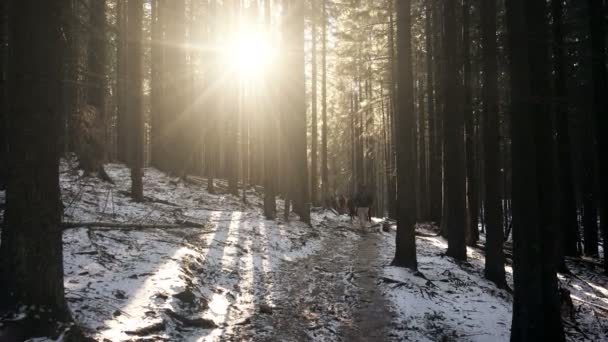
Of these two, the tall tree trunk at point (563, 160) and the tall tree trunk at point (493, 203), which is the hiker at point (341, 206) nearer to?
the tall tree trunk at point (563, 160)

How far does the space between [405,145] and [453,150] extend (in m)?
2.98

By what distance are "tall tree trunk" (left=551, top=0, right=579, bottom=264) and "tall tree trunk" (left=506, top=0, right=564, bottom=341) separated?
10832mm

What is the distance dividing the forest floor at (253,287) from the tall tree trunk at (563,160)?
3.43m

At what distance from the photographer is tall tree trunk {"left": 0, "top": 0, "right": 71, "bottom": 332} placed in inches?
189

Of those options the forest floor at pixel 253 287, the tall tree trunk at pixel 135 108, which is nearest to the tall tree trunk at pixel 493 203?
the forest floor at pixel 253 287

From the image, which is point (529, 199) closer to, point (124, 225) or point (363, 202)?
point (124, 225)

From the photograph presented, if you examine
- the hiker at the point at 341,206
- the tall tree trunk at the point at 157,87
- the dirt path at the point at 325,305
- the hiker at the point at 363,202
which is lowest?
the dirt path at the point at 325,305

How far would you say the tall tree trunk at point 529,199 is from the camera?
630cm

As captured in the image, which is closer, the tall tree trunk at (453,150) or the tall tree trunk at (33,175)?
the tall tree trunk at (33,175)

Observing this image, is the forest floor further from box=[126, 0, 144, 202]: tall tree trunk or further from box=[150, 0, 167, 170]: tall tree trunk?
box=[150, 0, 167, 170]: tall tree trunk

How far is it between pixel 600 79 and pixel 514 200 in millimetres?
11805

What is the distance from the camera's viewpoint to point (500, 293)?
10.8 meters

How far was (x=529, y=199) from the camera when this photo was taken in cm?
638

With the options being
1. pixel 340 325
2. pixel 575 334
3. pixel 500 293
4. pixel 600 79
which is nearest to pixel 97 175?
pixel 340 325
